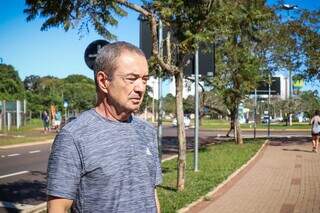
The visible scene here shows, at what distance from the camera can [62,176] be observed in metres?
2.37

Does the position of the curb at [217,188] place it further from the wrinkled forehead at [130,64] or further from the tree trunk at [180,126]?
the wrinkled forehead at [130,64]

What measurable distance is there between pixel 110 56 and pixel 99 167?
57 centimetres

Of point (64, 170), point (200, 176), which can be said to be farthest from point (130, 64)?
point (200, 176)

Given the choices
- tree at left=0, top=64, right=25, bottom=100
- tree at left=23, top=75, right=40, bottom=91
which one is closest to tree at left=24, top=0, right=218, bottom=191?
tree at left=0, top=64, right=25, bottom=100

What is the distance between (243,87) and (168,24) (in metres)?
14.0

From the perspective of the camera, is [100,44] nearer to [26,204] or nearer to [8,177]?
[26,204]

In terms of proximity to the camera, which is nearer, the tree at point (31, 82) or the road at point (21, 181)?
the road at point (21, 181)

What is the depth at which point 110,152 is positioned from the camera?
2.48 meters

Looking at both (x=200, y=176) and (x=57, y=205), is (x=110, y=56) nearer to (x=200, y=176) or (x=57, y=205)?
(x=57, y=205)

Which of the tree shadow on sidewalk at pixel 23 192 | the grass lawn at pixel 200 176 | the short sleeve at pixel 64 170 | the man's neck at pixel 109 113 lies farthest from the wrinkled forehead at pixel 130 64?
the tree shadow on sidewalk at pixel 23 192

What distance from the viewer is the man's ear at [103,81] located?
2633mm

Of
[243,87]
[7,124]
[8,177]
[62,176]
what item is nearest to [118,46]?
[62,176]

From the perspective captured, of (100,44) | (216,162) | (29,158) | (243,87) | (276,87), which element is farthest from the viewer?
(276,87)

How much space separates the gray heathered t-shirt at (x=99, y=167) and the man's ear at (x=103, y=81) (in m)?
0.12
